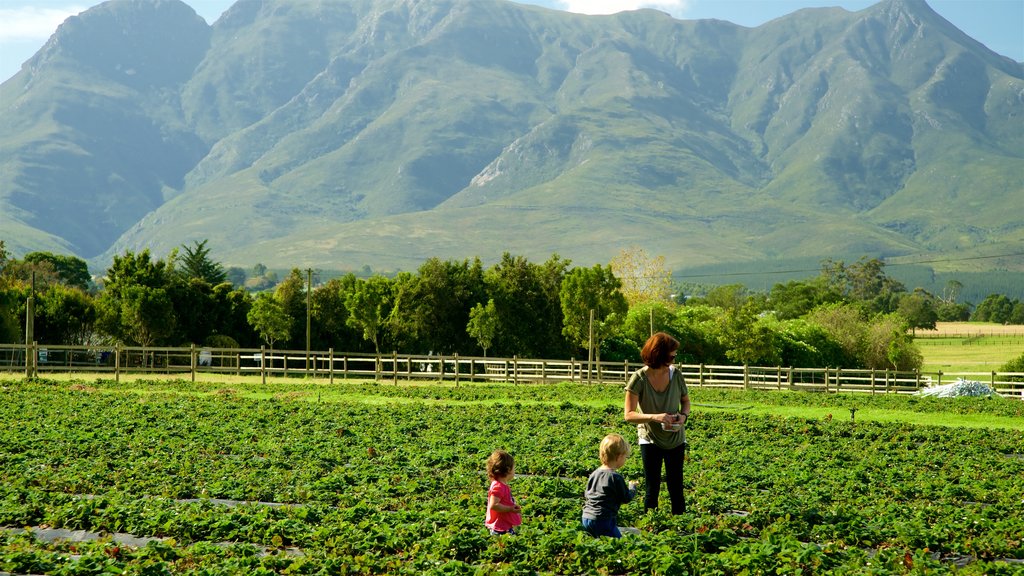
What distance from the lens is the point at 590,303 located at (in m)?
62.9

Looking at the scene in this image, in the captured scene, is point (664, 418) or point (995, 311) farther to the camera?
point (995, 311)

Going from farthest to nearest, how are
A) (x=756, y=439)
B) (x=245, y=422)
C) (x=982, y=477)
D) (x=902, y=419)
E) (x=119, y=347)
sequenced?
(x=119, y=347)
(x=902, y=419)
(x=245, y=422)
(x=756, y=439)
(x=982, y=477)

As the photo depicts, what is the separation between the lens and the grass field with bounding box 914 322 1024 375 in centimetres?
10788

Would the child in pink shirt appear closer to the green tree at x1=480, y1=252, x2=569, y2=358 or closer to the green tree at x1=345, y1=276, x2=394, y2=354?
the green tree at x1=480, y1=252, x2=569, y2=358

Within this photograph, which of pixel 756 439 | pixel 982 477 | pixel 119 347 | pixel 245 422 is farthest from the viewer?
pixel 119 347

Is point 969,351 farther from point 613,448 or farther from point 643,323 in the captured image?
point 613,448

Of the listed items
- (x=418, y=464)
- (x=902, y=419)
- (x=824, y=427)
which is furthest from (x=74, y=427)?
(x=902, y=419)

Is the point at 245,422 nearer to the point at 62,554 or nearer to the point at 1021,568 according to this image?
the point at 62,554

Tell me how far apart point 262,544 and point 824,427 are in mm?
17869

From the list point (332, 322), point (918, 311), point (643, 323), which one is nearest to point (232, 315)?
point (332, 322)

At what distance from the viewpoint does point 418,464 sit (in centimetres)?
1872

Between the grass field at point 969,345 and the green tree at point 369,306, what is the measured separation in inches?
2108

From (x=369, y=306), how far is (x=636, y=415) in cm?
5863

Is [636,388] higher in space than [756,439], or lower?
higher
